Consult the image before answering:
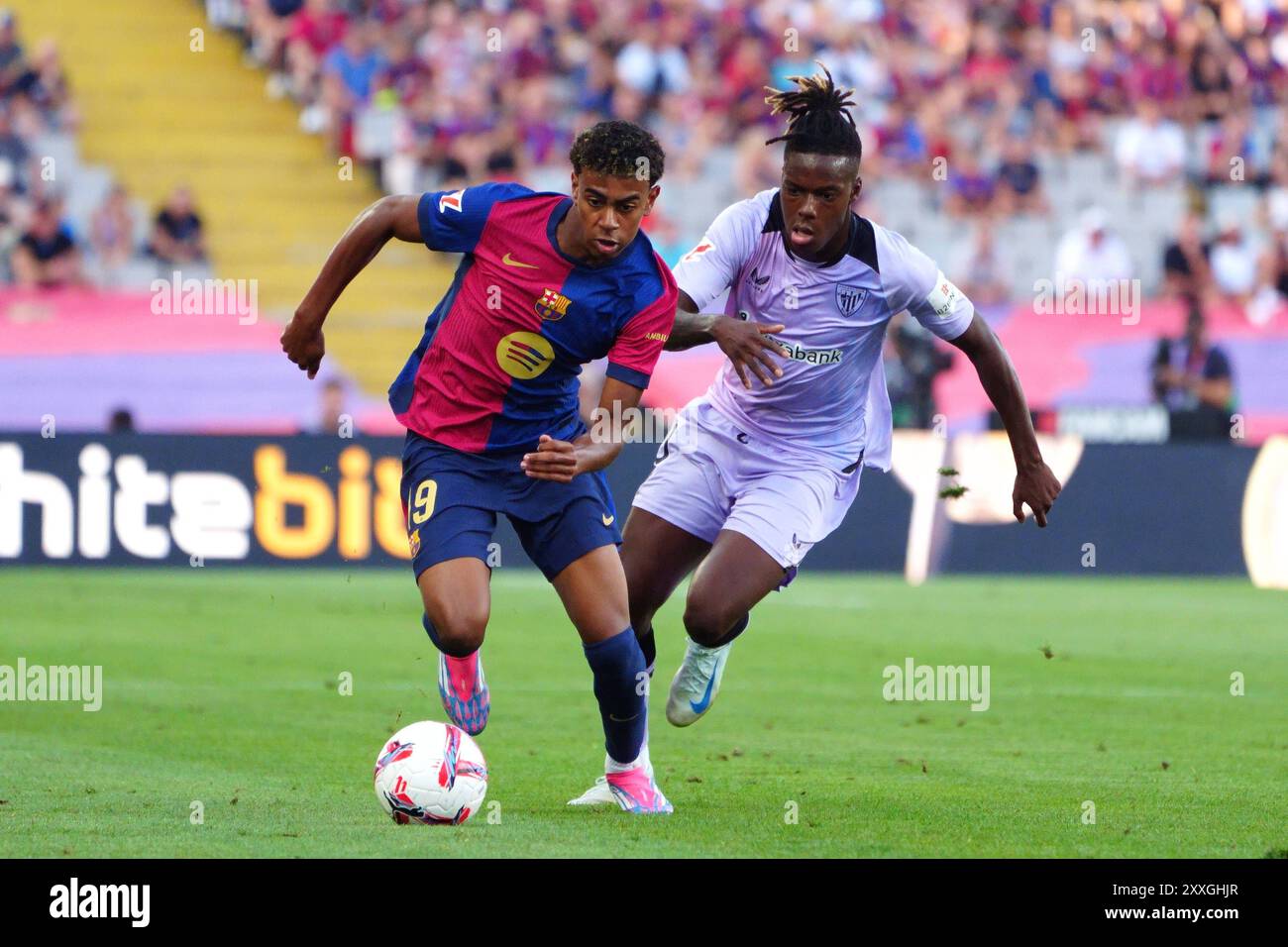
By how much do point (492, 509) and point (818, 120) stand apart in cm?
189

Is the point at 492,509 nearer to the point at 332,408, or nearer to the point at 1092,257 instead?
the point at 332,408

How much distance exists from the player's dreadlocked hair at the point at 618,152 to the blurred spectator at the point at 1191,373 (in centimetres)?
1309

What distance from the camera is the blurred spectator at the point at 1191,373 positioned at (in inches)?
760

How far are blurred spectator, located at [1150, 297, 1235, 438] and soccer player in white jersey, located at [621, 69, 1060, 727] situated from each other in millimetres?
11373

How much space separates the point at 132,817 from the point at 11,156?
51.8 feet

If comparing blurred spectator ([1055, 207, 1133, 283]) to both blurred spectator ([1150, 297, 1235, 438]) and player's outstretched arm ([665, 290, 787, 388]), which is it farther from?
player's outstretched arm ([665, 290, 787, 388])

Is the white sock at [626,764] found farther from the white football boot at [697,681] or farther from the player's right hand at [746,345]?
the player's right hand at [746,345]

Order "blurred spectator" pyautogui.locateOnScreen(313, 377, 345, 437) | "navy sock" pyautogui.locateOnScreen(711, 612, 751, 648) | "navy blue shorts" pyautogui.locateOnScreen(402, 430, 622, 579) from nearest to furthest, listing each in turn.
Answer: "navy blue shorts" pyautogui.locateOnScreen(402, 430, 622, 579) < "navy sock" pyautogui.locateOnScreen(711, 612, 751, 648) < "blurred spectator" pyautogui.locateOnScreen(313, 377, 345, 437)

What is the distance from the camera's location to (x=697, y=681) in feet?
26.8

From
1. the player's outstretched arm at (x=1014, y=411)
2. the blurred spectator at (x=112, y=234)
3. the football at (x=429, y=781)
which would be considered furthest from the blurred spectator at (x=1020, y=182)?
the football at (x=429, y=781)

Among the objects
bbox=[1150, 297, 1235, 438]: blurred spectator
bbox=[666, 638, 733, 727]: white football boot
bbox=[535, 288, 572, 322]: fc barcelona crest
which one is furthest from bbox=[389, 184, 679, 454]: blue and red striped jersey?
bbox=[1150, 297, 1235, 438]: blurred spectator

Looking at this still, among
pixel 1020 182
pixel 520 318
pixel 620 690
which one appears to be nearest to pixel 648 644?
pixel 620 690

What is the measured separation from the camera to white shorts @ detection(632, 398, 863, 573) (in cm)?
803

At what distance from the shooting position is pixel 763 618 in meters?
15.1
